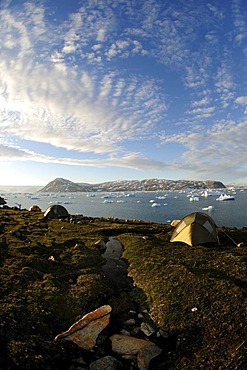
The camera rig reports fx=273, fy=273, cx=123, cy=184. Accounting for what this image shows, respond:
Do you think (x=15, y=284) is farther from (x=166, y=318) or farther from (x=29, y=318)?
(x=166, y=318)

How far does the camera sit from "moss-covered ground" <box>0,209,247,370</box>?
8.93 metres

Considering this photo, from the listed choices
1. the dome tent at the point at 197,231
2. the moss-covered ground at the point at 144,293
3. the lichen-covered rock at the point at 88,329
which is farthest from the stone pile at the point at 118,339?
the dome tent at the point at 197,231

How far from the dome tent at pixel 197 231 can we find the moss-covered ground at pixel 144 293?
93 cm

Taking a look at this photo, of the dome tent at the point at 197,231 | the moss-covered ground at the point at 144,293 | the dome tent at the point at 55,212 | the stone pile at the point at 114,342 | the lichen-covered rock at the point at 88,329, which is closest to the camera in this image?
the moss-covered ground at the point at 144,293

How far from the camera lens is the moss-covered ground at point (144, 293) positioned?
893cm

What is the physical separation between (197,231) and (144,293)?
29.7 feet

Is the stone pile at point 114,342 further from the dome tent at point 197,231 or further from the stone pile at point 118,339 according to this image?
the dome tent at point 197,231

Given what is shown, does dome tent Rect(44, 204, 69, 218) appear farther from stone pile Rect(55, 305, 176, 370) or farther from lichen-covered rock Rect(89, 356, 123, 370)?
lichen-covered rock Rect(89, 356, 123, 370)

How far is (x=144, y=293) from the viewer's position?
1370 centimetres

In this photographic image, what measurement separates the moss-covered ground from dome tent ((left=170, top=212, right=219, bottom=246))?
928 mm

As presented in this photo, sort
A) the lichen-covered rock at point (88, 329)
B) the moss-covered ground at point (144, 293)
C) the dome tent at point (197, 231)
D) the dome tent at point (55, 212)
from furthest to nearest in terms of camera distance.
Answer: the dome tent at point (55, 212)
the dome tent at point (197, 231)
the lichen-covered rock at point (88, 329)
the moss-covered ground at point (144, 293)

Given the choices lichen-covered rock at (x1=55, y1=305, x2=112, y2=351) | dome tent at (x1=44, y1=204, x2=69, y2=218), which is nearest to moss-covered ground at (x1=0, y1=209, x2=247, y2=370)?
lichen-covered rock at (x1=55, y1=305, x2=112, y2=351)

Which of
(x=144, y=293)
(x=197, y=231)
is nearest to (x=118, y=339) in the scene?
(x=144, y=293)

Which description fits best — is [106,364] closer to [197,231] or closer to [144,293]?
[144,293]
